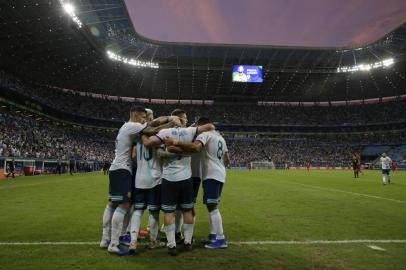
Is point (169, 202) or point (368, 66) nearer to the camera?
point (169, 202)

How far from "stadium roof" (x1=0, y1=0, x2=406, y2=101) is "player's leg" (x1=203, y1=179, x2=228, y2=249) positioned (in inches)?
1293

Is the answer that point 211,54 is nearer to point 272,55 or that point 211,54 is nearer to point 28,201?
point 272,55

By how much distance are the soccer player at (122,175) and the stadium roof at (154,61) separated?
32.0 metres

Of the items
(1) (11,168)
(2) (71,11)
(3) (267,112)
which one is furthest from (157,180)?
(3) (267,112)

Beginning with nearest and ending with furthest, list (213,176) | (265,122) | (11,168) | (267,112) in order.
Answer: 1. (213,176)
2. (11,168)
3. (265,122)
4. (267,112)

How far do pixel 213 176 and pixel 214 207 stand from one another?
0.57 meters

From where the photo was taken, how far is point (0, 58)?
45.7 metres

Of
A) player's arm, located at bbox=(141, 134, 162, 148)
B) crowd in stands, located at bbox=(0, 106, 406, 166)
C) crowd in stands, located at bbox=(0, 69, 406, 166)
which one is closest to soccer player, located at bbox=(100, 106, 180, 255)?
player's arm, located at bbox=(141, 134, 162, 148)

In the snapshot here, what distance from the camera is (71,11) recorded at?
35.2 meters

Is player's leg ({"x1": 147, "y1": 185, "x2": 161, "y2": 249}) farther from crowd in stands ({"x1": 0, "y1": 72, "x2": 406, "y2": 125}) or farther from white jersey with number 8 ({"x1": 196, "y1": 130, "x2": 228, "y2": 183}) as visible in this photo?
crowd in stands ({"x1": 0, "y1": 72, "x2": 406, "y2": 125})

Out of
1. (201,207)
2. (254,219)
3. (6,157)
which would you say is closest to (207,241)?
(254,219)

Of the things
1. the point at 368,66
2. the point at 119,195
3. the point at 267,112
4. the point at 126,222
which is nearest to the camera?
the point at 119,195

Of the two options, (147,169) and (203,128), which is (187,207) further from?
(203,128)

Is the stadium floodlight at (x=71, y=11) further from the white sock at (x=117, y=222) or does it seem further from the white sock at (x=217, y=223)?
the white sock at (x=217, y=223)
